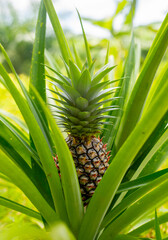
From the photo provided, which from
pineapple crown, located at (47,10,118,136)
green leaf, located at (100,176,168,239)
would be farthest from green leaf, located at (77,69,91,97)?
green leaf, located at (100,176,168,239)

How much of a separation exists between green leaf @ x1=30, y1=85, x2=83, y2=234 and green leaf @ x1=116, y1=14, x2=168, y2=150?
0.20 meters

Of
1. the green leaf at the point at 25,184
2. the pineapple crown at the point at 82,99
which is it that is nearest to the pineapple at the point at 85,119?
the pineapple crown at the point at 82,99

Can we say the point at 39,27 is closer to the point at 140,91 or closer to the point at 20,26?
the point at 140,91

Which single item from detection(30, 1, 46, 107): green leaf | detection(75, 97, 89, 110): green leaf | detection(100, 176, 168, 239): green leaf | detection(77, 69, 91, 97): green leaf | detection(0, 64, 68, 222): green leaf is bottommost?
detection(100, 176, 168, 239): green leaf

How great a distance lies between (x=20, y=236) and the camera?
210 millimetres

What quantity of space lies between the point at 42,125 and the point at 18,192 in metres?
0.44

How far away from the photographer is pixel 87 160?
1.43 feet

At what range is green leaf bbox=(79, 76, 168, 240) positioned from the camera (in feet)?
0.79

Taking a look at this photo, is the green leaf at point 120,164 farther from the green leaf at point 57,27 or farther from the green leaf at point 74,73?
the green leaf at point 57,27

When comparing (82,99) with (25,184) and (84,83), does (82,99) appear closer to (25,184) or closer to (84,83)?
(84,83)

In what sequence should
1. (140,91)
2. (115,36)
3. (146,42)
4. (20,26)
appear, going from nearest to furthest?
(140,91), (115,36), (146,42), (20,26)

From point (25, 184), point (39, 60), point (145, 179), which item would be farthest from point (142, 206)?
point (39, 60)

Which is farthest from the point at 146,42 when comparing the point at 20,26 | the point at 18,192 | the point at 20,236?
the point at 20,236

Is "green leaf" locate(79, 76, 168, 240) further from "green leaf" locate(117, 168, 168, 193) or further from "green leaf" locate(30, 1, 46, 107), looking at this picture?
"green leaf" locate(30, 1, 46, 107)
